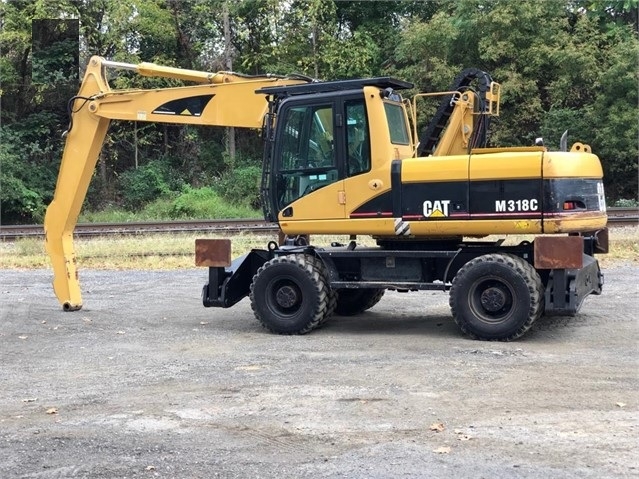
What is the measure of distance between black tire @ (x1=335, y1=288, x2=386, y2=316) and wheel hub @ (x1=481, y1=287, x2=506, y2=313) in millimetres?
2289

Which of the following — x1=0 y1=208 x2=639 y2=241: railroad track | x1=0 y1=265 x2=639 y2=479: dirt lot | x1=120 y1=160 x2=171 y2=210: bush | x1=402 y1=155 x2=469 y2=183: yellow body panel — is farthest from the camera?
x1=120 y1=160 x2=171 y2=210: bush

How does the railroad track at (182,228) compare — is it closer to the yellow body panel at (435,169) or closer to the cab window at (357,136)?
the cab window at (357,136)

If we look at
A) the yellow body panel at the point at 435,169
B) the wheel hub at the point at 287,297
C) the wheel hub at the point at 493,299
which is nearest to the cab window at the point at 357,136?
the yellow body panel at the point at 435,169

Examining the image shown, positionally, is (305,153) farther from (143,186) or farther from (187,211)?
(143,186)

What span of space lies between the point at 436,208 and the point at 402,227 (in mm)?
473

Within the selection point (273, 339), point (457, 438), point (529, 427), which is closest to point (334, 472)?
point (457, 438)

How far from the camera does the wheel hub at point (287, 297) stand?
10078 millimetres

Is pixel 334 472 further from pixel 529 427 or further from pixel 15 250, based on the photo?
pixel 15 250

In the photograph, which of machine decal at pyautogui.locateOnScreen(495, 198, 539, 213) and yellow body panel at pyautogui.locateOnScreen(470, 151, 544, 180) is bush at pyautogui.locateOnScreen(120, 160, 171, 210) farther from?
machine decal at pyautogui.locateOnScreen(495, 198, 539, 213)

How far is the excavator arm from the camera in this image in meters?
11.0

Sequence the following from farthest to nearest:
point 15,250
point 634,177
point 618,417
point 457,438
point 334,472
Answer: point 634,177 → point 15,250 → point 618,417 → point 457,438 → point 334,472

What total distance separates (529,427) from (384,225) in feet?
13.8

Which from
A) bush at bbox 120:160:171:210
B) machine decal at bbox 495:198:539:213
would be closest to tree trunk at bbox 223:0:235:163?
bush at bbox 120:160:171:210

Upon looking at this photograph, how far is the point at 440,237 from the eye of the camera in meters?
9.84
